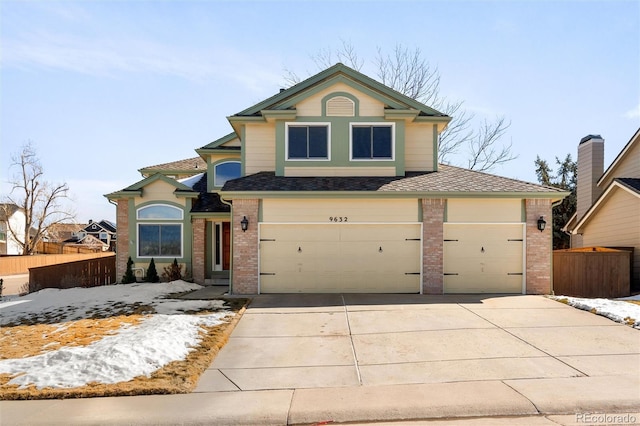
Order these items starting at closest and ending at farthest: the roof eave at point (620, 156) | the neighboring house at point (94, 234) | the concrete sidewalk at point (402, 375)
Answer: the concrete sidewalk at point (402, 375) → the roof eave at point (620, 156) → the neighboring house at point (94, 234)

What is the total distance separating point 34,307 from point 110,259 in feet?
24.4

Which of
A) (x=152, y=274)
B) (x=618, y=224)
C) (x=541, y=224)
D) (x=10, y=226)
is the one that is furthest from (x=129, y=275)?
(x=10, y=226)

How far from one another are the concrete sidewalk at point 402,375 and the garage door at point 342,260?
2.67 metres

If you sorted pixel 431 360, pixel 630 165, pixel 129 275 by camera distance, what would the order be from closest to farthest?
pixel 431 360 < pixel 129 275 < pixel 630 165

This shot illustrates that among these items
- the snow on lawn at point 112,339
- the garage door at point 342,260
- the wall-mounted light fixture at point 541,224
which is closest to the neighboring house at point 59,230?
the snow on lawn at point 112,339

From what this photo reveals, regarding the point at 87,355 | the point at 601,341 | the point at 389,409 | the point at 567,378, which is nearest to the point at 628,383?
the point at 567,378

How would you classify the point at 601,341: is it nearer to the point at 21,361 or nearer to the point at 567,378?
the point at 567,378

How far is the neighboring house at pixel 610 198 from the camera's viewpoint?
15.3m

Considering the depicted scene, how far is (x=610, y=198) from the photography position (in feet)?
55.3

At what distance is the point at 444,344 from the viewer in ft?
25.3

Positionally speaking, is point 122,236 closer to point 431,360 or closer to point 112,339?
point 112,339

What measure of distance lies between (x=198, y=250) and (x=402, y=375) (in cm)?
1143

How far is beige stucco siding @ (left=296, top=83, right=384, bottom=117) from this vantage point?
14000mm

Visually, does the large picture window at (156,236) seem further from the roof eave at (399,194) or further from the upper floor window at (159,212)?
the roof eave at (399,194)
